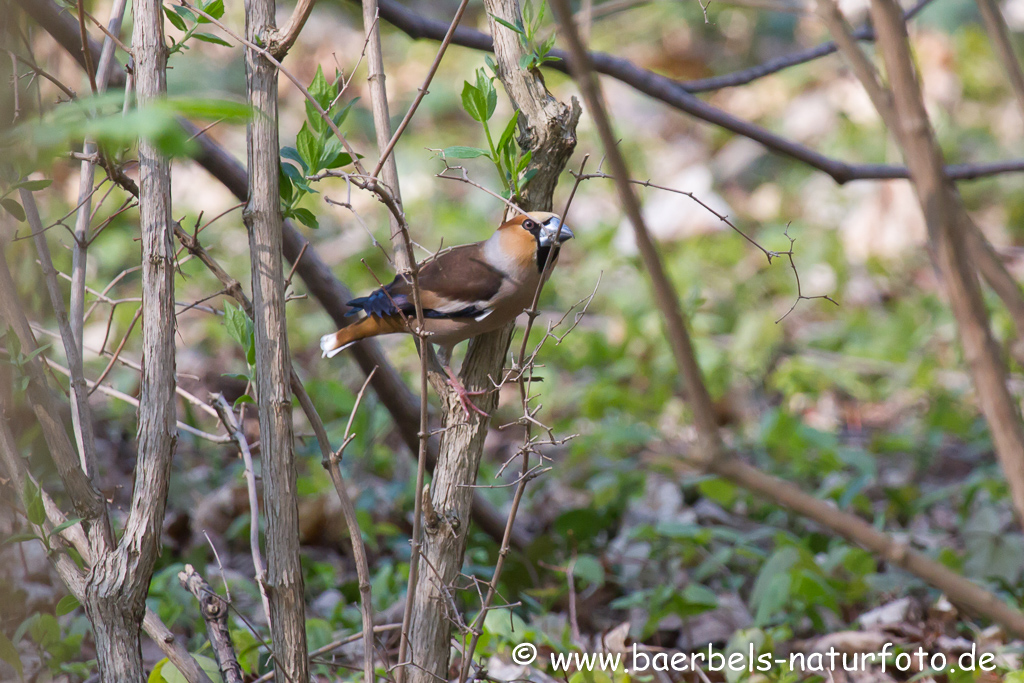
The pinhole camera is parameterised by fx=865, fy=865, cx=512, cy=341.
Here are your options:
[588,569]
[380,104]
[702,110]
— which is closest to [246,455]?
[380,104]

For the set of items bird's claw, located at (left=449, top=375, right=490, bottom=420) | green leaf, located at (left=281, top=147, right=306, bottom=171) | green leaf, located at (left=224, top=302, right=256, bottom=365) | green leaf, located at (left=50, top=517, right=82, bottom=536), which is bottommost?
green leaf, located at (left=50, top=517, right=82, bottom=536)

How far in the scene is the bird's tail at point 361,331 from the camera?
2.66 metres

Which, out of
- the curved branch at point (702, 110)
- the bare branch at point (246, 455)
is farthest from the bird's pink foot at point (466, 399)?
the curved branch at point (702, 110)

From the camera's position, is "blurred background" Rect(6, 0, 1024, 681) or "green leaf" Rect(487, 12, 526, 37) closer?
"green leaf" Rect(487, 12, 526, 37)

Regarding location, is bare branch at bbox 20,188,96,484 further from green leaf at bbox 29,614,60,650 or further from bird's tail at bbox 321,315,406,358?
bird's tail at bbox 321,315,406,358

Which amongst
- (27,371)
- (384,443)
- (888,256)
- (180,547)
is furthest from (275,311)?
(888,256)

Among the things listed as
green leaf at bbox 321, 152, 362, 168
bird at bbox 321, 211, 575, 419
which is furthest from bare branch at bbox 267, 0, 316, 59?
bird at bbox 321, 211, 575, 419

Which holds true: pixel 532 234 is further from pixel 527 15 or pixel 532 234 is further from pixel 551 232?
pixel 527 15

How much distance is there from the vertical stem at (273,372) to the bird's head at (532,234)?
60 cm

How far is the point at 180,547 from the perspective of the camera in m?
3.48

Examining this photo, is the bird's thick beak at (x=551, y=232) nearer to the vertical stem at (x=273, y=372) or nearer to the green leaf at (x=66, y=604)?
the vertical stem at (x=273, y=372)

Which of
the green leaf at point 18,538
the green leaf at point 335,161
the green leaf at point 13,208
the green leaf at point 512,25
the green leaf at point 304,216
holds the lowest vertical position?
the green leaf at point 18,538

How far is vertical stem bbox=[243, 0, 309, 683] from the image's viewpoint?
1.74m

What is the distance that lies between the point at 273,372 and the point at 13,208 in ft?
1.99
